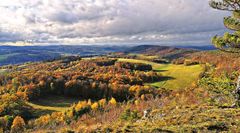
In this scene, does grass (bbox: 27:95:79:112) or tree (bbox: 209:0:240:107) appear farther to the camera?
grass (bbox: 27:95:79:112)

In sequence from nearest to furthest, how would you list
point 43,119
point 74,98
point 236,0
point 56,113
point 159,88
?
point 236,0 → point 43,119 → point 56,113 → point 74,98 → point 159,88

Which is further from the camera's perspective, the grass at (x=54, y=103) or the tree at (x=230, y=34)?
the grass at (x=54, y=103)

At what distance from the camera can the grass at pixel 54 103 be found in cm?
13888

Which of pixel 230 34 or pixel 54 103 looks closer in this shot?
pixel 230 34

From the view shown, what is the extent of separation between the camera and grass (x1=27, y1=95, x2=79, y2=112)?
Answer: 13888 centimetres

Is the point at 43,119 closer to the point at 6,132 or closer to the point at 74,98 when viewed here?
the point at 6,132

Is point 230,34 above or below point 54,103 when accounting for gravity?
above

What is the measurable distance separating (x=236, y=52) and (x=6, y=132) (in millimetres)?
97921

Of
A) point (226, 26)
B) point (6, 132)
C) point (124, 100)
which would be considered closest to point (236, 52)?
point (226, 26)

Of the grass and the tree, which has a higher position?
the tree

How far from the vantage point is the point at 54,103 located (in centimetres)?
14675

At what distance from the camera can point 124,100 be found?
531 feet

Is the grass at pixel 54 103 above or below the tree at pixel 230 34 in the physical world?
below

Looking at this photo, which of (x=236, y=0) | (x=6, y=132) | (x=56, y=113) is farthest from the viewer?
(x=56, y=113)
